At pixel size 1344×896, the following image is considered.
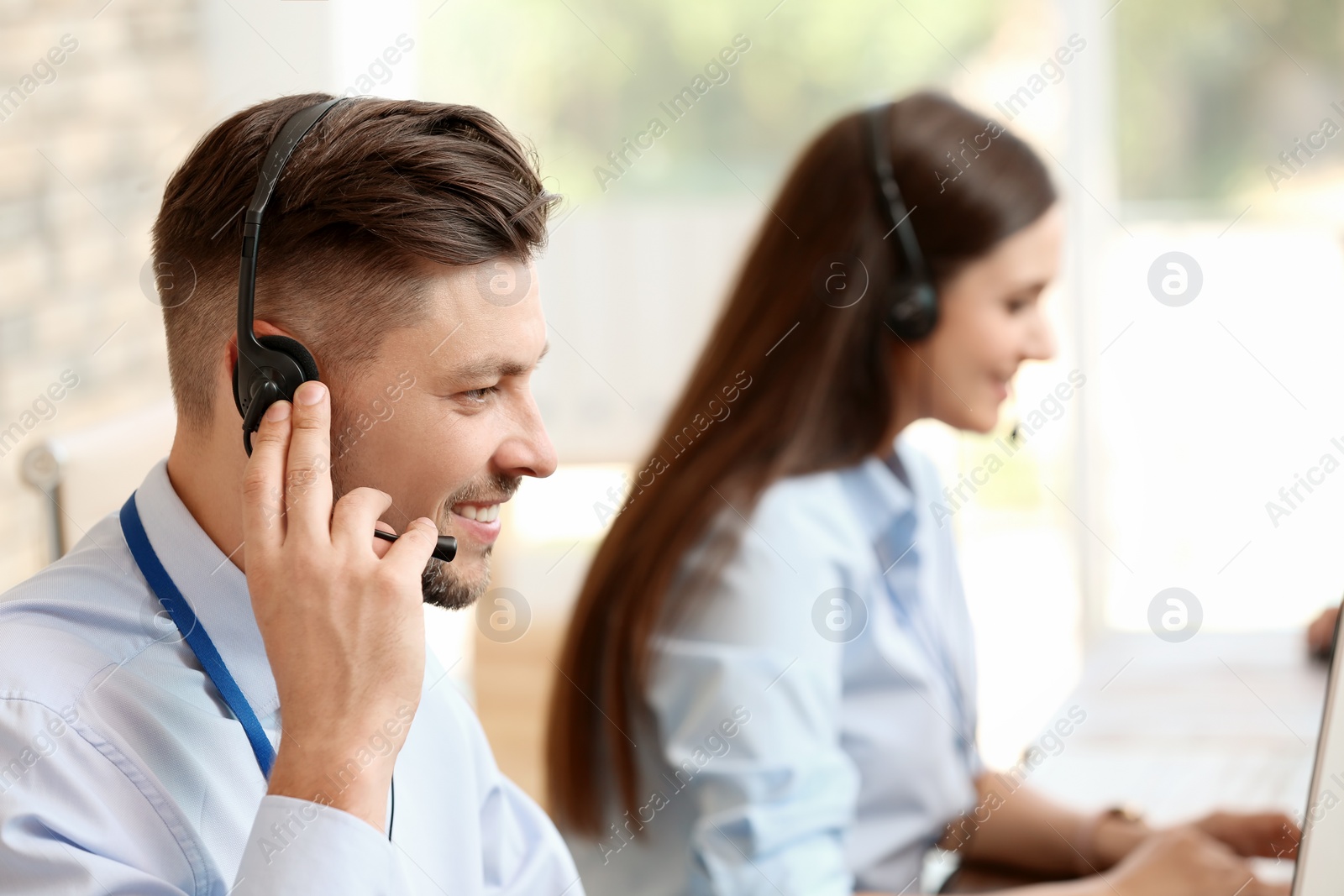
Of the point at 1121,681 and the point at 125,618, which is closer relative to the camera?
the point at 125,618

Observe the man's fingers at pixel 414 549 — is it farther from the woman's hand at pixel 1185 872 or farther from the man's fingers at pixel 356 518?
the woman's hand at pixel 1185 872

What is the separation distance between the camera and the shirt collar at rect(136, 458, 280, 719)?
32.5 inches

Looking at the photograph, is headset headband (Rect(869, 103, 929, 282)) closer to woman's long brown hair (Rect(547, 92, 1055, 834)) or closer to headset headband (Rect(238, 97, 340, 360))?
woman's long brown hair (Rect(547, 92, 1055, 834))

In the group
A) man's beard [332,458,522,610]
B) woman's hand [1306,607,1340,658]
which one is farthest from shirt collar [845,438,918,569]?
man's beard [332,458,522,610]

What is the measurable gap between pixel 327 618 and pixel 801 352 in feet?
3.28

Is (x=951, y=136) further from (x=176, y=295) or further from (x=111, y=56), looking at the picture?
(x=111, y=56)

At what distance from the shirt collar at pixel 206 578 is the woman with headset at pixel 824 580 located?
64 centimetres

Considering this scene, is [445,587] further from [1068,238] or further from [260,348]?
[1068,238]

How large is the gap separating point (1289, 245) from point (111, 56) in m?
2.91

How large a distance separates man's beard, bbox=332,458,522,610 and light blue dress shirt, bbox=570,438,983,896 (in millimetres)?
527

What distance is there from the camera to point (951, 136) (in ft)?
5.39

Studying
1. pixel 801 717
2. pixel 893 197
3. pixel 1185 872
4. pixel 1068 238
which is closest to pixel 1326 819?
pixel 1185 872

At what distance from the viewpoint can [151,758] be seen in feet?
2.44

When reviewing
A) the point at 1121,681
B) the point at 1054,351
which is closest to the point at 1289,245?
the point at 1121,681
